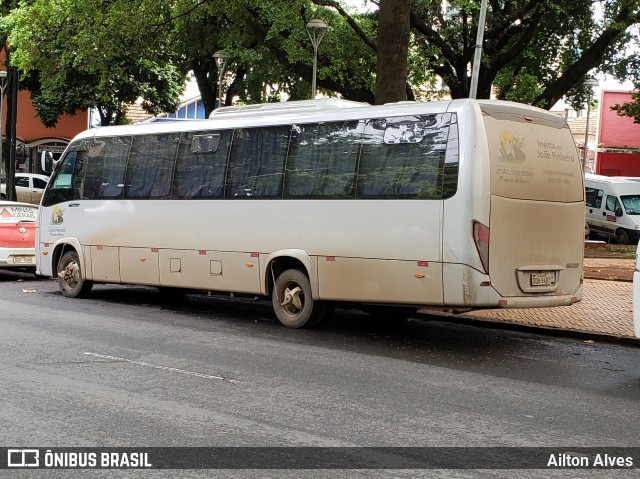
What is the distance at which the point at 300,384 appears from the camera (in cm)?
883

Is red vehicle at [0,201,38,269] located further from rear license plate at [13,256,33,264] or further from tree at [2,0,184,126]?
tree at [2,0,184,126]

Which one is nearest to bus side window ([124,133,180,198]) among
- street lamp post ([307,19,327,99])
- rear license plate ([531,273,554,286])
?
rear license plate ([531,273,554,286])

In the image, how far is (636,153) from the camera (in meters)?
54.4

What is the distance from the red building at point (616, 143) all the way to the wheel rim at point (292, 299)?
44079mm

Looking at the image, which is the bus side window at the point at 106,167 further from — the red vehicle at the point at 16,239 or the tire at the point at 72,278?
the red vehicle at the point at 16,239

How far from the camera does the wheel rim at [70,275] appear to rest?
16.5m

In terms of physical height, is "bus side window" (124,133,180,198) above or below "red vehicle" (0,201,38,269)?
above

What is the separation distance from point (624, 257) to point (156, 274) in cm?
1586

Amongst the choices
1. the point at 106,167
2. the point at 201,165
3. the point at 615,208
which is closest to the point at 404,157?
the point at 201,165

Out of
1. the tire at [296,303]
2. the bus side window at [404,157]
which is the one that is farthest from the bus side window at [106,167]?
the bus side window at [404,157]

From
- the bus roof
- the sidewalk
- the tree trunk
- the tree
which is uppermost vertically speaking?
the tree

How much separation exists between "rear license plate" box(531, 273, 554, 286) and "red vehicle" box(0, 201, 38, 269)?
37.5ft

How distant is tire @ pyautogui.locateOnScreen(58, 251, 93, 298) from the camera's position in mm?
16438

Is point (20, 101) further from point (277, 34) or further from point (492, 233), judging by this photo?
point (492, 233)
